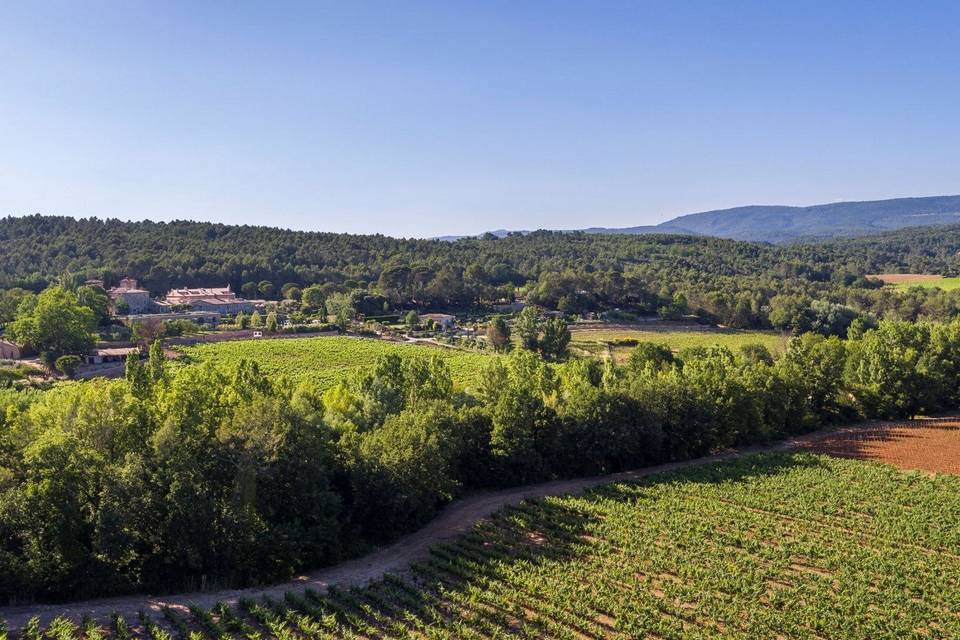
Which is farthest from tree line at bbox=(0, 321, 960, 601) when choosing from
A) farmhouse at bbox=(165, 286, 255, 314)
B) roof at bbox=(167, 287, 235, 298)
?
roof at bbox=(167, 287, 235, 298)

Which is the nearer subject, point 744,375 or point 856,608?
point 856,608

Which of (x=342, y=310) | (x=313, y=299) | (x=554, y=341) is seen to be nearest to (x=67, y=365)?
(x=342, y=310)

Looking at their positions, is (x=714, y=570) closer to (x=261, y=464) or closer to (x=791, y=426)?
(x=261, y=464)

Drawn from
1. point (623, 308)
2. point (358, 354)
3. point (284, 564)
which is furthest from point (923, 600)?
point (623, 308)

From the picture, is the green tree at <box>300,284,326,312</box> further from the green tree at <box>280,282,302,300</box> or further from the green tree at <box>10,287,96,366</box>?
the green tree at <box>10,287,96,366</box>

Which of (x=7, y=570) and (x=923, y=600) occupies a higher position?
(x=7, y=570)

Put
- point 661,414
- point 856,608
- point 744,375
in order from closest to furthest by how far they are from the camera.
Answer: point 856,608 → point 661,414 → point 744,375

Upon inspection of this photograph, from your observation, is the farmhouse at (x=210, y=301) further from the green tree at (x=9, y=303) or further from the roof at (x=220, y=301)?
the green tree at (x=9, y=303)
